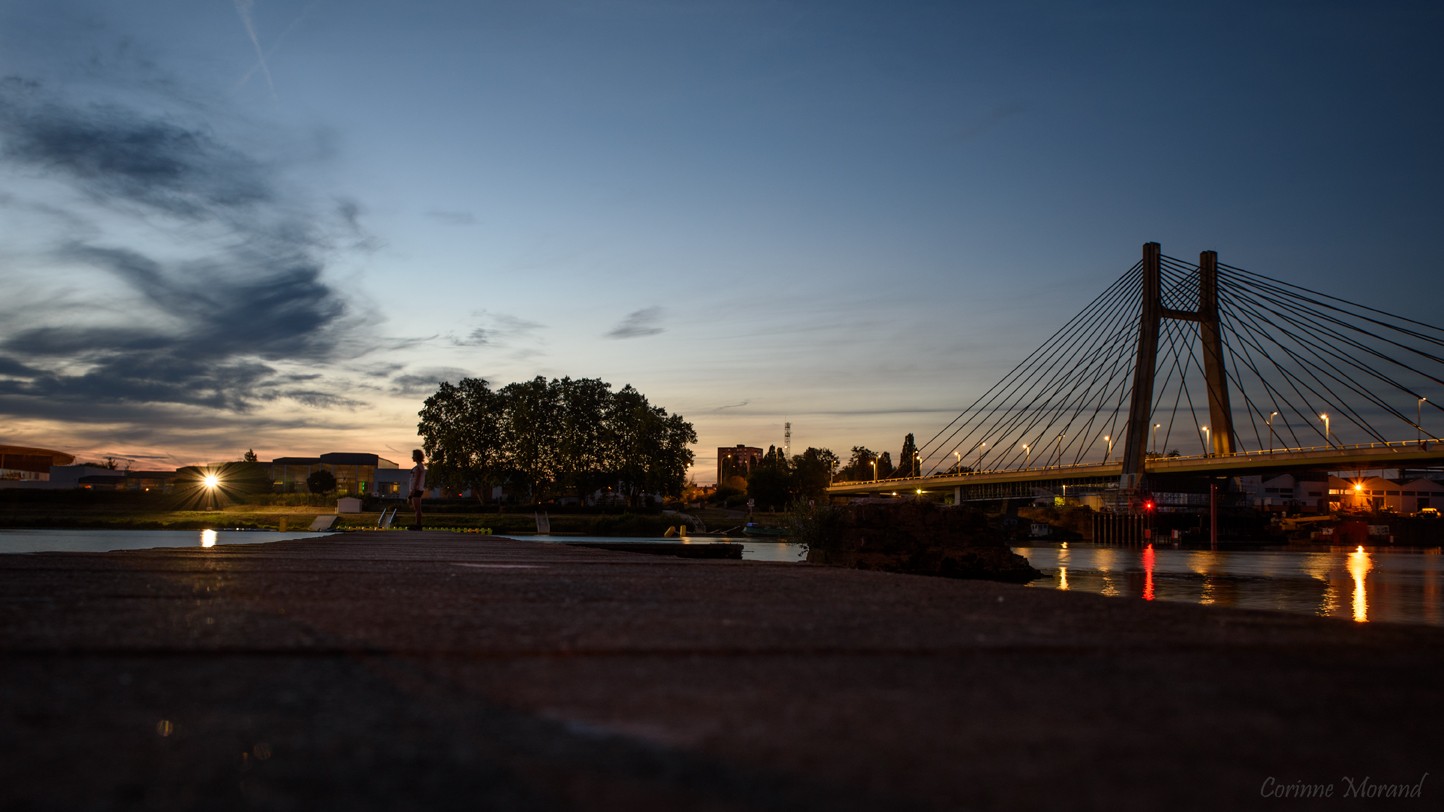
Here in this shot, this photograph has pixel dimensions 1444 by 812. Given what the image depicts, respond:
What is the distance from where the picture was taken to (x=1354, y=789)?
1117 mm

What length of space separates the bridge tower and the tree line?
143 feet

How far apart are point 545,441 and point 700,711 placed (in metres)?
85.1

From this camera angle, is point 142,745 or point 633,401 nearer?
point 142,745

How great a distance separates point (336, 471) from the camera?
13175 cm

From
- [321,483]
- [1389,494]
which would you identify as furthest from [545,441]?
[1389,494]

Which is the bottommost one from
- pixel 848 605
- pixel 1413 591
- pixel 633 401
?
pixel 1413 591

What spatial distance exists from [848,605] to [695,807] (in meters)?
2.20

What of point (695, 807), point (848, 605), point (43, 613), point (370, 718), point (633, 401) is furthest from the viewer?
point (633, 401)

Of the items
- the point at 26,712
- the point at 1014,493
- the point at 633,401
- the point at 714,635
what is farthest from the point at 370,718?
the point at 633,401

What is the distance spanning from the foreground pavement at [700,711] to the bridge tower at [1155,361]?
173 ft

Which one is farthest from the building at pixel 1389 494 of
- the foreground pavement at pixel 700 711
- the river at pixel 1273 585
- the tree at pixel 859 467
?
→ the foreground pavement at pixel 700 711

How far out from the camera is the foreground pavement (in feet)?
3.39

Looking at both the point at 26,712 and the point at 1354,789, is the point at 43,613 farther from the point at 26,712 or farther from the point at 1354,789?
the point at 1354,789

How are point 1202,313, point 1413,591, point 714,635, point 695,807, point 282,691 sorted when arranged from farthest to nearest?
point 1202,313
point 1413,591
point 714,635
point 282,691
point 695,807
